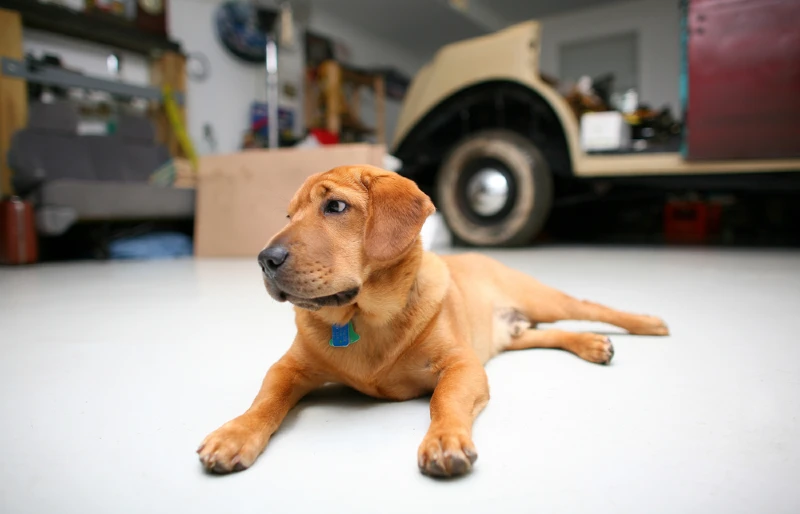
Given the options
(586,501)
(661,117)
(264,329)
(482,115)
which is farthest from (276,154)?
(586,501)

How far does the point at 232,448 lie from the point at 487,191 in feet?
12.5

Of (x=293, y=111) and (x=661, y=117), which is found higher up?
(x=293, y=111)

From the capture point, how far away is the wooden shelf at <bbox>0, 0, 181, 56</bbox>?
15.9 feet

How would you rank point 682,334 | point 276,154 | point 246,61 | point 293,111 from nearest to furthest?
1. point 682,334
2. point 276,154
3. point 246,61
4. point 293,111

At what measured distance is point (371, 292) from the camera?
105 cm

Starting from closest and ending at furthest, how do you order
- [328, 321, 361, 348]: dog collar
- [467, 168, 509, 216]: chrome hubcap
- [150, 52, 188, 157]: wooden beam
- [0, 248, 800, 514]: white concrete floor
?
[0, 248, 800, 514]: white concrete floor, [328, 321, 361, 348]: dog collar, [467, 168, 509, 216]: chrome hubcap, [150, 52, 188, 157]: wooden beam

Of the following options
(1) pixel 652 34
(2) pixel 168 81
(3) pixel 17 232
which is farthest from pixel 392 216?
(1) pixel 652 34

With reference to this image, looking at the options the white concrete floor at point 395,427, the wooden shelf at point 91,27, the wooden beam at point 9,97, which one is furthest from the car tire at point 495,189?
the wooden beam at point 9,97

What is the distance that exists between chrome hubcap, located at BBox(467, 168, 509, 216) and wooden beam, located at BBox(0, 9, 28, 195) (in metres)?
4.33

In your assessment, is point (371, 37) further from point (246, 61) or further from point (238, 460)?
point (238, 460)

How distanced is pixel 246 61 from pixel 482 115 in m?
4.54

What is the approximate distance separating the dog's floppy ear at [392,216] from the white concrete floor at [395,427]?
0.34 m

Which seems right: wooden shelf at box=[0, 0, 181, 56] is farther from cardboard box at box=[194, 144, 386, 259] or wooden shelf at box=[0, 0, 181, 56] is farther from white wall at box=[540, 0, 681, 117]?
white wall at box=[540, 0, 681, 117]

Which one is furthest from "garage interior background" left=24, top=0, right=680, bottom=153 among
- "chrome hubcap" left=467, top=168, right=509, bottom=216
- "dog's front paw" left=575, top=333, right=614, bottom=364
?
"dog's front paw" left=575, top=333, right=614, bottom=364
